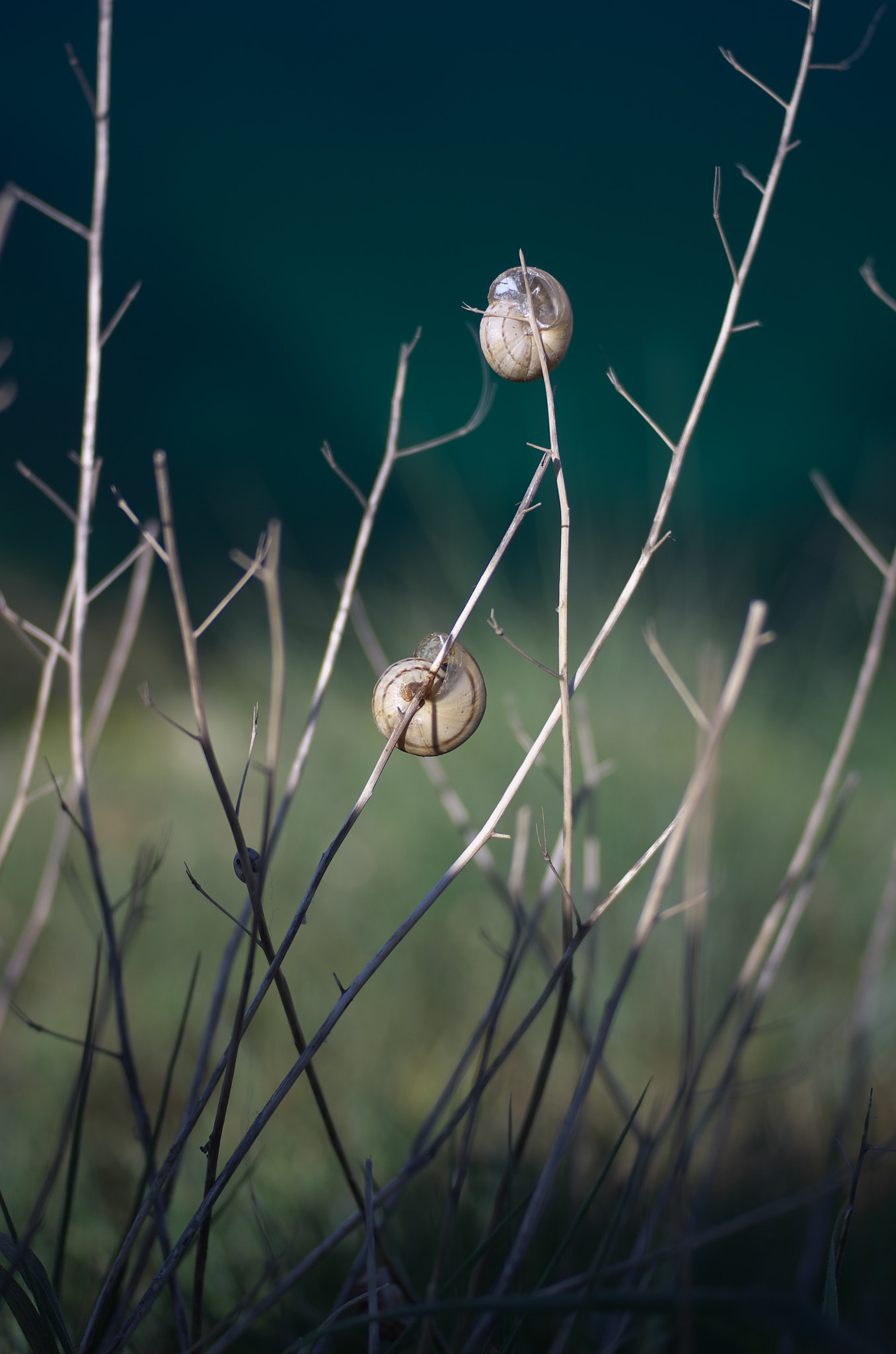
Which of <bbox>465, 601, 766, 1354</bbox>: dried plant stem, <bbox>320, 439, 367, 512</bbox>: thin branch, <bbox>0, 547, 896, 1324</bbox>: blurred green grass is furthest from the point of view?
<bbox>0, 547, 896, 1324</bbox>: blurred green grass

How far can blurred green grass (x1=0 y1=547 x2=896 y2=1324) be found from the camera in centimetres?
84

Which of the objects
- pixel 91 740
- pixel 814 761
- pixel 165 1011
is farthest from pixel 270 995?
pixel 814 761

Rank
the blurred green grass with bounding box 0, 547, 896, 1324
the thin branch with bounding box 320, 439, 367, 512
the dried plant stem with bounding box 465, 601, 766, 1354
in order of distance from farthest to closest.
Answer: the blurred green grass with bounding box 0, 547, 896, 1324
the thin branch with bounding box 320, 439, 367, 512
the dried plant stem with bounding box 465, 601, 766, 1354

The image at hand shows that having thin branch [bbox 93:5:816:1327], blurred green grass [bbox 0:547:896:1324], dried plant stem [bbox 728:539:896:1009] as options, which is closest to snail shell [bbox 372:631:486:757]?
thin branch [bbox 93:5:816:1327]

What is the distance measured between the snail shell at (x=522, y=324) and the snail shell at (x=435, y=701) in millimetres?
111

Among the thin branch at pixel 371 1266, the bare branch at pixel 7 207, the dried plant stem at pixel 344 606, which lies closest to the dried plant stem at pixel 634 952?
the thin branch at pixel 371 1266

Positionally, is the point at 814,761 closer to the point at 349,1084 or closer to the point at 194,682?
the point at 349,1084

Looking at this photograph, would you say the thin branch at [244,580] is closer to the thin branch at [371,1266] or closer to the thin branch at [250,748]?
the thin branch at [250,748]

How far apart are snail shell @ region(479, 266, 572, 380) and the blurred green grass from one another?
1.38 ft

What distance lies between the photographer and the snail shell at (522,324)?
1.13ft

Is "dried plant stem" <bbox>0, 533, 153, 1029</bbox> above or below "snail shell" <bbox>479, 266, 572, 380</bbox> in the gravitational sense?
below

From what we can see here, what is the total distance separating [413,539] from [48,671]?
1.78 meters

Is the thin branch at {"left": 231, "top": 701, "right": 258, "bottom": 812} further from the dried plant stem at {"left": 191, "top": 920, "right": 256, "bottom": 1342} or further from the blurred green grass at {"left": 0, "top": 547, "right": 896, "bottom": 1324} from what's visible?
the blurred green grass at {"left": 0, "top": 547, "right": 896, "bottom": 1324}

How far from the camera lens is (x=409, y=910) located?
132 centimetres
